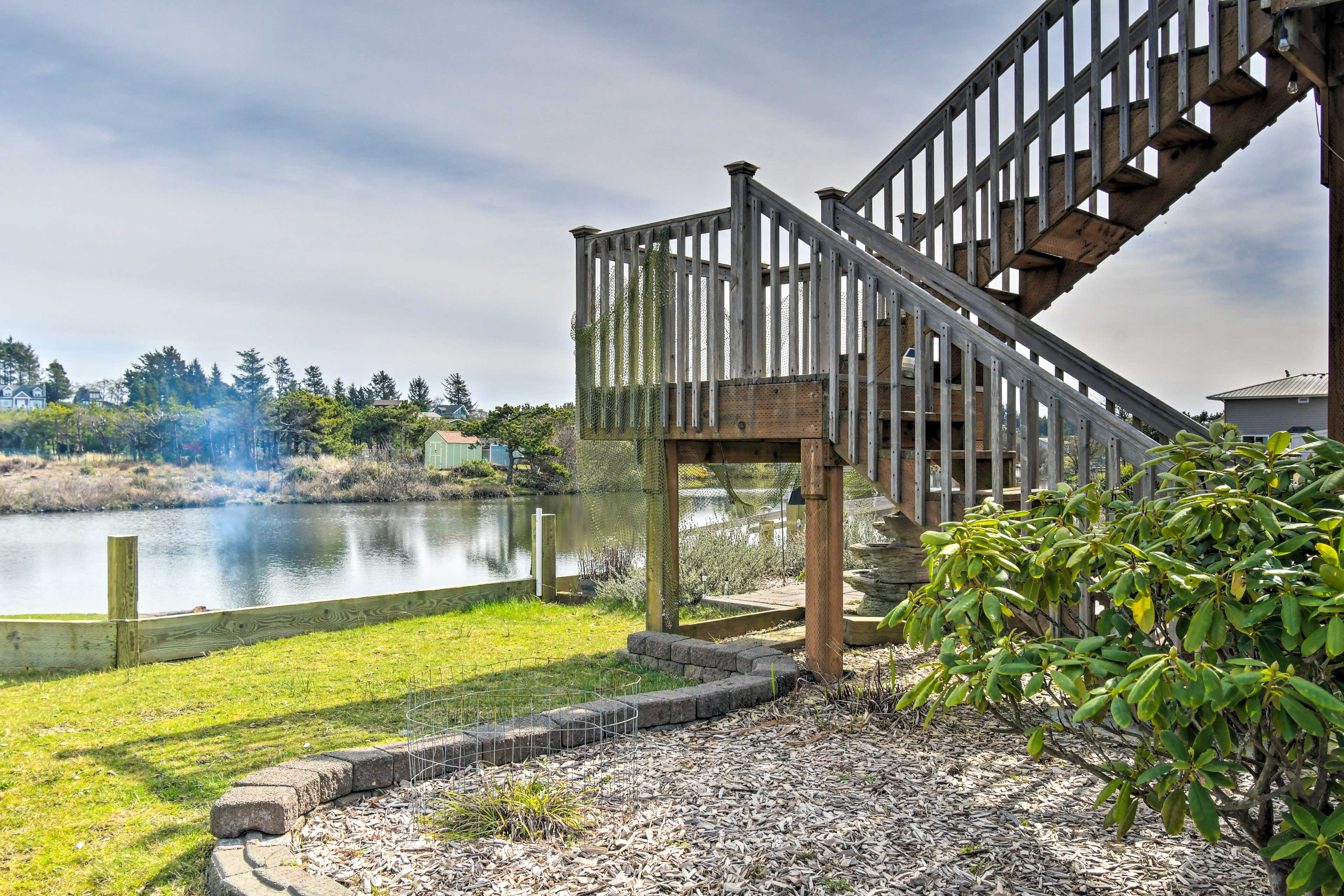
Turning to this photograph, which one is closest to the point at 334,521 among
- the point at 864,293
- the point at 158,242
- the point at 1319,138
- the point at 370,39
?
the point at 158,242

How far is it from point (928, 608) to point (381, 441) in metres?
40.9

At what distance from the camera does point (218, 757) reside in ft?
13.4

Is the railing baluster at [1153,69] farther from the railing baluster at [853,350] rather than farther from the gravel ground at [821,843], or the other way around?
the gravel ground at [821,843]

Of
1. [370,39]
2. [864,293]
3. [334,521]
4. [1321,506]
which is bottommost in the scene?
[334,521]

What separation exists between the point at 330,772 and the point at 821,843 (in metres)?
1.90

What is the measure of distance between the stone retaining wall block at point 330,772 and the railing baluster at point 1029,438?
10.5 feet

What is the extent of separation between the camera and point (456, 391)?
3506 inches

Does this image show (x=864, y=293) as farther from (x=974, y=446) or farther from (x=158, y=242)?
(x=158, y=242)

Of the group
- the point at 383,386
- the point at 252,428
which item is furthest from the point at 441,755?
the point at 383,386

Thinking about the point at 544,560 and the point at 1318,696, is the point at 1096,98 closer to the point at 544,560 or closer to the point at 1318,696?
the point at 1318,696

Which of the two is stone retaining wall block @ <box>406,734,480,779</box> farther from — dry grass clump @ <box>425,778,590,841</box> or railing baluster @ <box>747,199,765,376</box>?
railing baluster @ <box>747,199,765,376</box>

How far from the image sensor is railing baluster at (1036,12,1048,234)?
16.0 feet

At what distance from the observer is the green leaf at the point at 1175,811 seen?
185cm

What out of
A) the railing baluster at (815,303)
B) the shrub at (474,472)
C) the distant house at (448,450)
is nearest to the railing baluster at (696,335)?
the railing baluster at (815,303)
